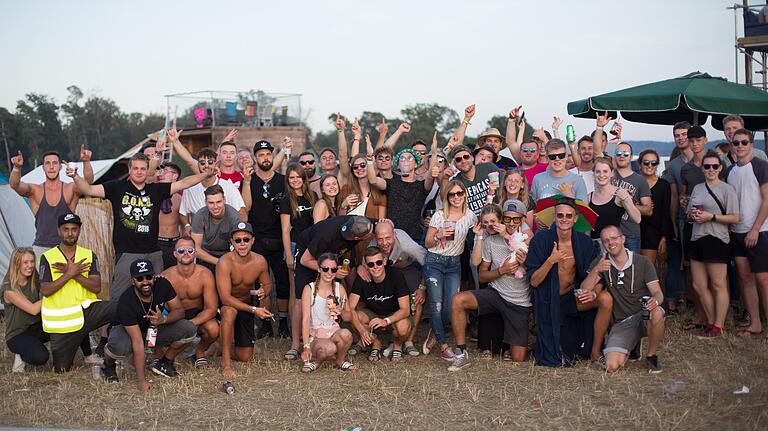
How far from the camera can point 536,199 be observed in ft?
25.3

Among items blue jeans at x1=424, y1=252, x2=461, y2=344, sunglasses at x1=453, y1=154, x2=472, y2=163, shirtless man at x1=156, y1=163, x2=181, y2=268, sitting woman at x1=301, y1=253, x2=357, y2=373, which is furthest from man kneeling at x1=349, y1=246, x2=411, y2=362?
shirtless man at x1=156, y1=163, x2=181, y2=268

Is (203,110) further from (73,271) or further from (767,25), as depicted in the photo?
(73,271)

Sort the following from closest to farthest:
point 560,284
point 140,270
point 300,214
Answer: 1. point 140,270
2. point 560,284
3. point 300,214

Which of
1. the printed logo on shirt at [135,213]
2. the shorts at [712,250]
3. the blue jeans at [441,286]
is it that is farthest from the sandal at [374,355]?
the shorts at [712,250]

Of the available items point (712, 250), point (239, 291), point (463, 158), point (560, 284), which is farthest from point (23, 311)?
point (712, 250)

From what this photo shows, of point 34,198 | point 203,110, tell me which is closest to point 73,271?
point 34,198

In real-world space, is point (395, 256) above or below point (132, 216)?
below

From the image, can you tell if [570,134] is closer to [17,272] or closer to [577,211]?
[577,211]

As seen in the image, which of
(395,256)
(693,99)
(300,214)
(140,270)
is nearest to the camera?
(140,270)

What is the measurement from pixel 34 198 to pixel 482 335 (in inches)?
192

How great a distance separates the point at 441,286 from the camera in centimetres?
735

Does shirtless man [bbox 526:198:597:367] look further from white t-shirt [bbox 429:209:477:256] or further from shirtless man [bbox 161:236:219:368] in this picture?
shirtless man [bbox 161:236:219:368]

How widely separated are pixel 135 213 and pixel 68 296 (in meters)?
1.04

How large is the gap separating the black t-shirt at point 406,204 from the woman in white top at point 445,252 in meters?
0.46
